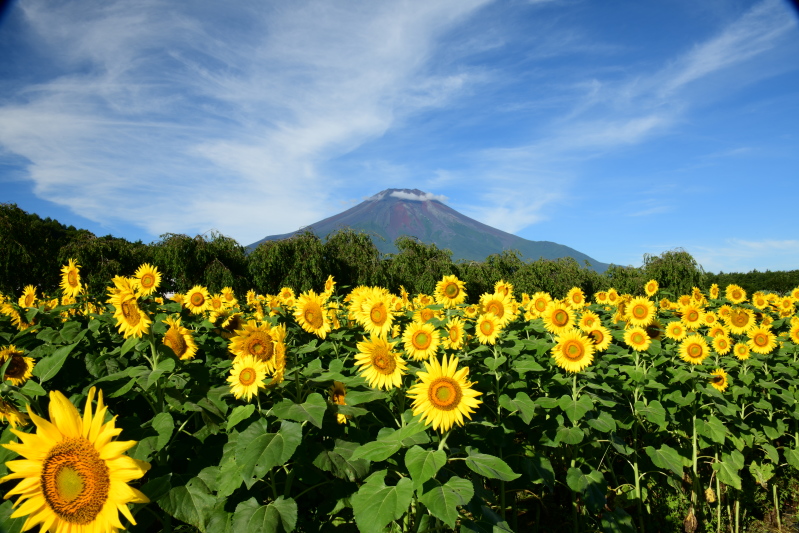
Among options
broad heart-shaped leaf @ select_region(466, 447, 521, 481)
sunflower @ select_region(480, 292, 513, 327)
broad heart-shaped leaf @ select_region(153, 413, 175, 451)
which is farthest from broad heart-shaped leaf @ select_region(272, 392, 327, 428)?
sunflower @ select_region(480, 292, 513, 327)

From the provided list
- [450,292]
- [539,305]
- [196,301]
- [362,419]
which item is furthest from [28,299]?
[539,305]

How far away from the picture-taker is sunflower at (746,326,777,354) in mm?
4953

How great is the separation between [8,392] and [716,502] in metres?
5.63

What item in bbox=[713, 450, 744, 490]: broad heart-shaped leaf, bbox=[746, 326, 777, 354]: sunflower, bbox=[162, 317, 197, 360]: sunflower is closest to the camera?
bbox=[162, 317, 197, 360]: sunflower

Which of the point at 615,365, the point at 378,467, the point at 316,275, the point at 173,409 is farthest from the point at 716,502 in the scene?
the point at 316,275

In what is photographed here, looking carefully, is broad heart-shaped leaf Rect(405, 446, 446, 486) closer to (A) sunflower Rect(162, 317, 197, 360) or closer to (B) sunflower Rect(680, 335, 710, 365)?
(A) sunflower Rect(162, 317, 197, 360)

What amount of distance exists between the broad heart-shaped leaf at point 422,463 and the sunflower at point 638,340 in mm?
2955

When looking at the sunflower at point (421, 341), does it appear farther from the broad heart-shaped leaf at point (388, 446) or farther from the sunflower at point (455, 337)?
the broad heart-shaped leaf at point (388, 446)

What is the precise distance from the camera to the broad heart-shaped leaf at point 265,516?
6.62ft

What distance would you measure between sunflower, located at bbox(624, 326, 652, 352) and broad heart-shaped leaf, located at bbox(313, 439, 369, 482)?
2993 millimetres

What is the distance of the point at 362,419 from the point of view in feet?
9.65

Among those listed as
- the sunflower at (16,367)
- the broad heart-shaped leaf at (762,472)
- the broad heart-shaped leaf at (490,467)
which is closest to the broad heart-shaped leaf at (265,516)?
the broad heart-shaped leaf at (490,467)

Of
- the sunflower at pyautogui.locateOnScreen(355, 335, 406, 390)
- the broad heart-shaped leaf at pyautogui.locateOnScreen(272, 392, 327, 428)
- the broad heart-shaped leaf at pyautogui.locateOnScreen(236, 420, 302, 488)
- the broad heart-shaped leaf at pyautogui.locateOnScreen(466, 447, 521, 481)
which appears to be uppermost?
the sunflower at pyautogui.locateOnScreen(355, 335, 406, 390)

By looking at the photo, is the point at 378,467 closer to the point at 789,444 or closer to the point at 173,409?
the point at 173,409
